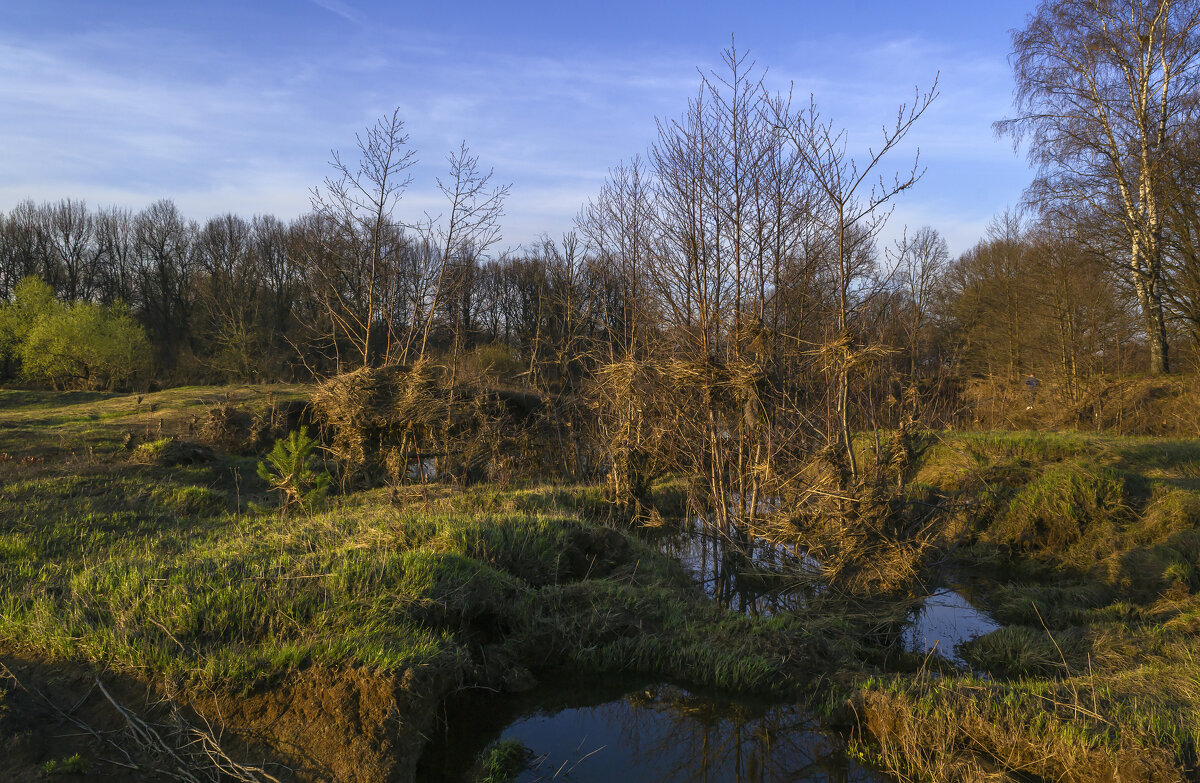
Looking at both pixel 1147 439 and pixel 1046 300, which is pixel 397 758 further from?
pixel 1046 300

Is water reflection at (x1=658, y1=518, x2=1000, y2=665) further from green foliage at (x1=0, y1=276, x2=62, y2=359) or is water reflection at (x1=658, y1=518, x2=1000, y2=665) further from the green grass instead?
green foliage at (x1=0, y1=276, x2=62, y2=359)

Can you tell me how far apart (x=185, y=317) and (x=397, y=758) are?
42.9m

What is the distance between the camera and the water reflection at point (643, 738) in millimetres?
4207

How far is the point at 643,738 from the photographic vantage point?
15.2ft

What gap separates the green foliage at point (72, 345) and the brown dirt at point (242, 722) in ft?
92.4

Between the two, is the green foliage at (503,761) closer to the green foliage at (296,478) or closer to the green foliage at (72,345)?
the green foliage at (296,478)

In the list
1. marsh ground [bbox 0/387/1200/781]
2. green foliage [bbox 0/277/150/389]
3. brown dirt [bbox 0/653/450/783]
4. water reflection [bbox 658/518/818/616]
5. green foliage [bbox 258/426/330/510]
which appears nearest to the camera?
brown dirt [bbox 0/653/450/783]

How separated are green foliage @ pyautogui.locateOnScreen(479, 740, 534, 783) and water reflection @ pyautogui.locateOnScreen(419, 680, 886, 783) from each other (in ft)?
0.25

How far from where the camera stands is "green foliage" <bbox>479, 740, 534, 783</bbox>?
4.05 meters

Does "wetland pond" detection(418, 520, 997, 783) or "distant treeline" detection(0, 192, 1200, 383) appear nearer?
"wetland pond" detection(418, 520, 997, 783)

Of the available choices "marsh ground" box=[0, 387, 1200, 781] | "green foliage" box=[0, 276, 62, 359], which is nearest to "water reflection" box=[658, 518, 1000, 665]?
"marsh ground" box=[0, 387, 1200, 781]

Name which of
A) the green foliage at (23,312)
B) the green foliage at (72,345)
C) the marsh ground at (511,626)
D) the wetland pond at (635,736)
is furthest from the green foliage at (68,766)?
the green foliage at (23,312)

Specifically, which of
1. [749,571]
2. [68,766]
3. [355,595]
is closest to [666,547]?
[749,571]

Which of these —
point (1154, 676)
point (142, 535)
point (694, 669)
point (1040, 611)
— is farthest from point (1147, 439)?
point (142, 535)
